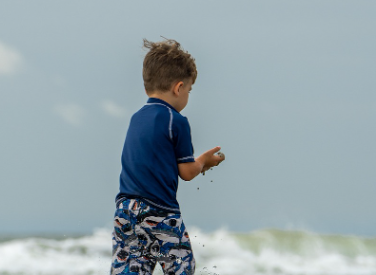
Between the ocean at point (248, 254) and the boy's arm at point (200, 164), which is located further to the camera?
the ocean at point (248, 254)

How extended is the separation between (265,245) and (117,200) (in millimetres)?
4722

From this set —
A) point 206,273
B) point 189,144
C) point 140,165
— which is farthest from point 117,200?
point 206,273

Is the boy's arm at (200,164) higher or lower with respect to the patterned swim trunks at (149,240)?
higher

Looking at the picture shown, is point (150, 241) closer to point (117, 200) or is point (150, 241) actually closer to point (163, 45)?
point (117, 200)

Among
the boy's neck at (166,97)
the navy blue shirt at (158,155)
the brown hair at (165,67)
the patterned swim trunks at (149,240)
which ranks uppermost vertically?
the brown hair at (165,67)

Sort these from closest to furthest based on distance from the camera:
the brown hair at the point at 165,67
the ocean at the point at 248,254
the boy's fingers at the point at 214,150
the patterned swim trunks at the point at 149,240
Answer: the patterned swim trunks at the point at 149,240 < the brown hair at the point at 165,67 < the boy's fingers at the point at 214,150 < the ocean at the point at 248,254

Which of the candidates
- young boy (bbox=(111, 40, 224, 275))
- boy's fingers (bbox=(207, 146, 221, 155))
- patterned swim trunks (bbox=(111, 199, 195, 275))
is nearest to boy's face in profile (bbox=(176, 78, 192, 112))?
young boy (bbox=(111, 40, 224, 275))

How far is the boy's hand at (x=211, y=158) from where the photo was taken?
12.0 ft

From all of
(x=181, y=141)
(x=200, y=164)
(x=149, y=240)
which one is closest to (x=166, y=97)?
(x=181, y=141)

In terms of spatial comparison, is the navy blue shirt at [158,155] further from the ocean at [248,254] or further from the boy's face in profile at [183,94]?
the ocean at [248,254]

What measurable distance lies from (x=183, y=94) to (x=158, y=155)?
421mm

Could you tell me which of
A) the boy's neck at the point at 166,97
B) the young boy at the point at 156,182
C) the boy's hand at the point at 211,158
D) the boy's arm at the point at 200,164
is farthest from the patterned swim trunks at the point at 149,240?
the boy's neck at the point at 166,97

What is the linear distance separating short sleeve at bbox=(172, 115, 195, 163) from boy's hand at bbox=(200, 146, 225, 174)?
6.8 inches

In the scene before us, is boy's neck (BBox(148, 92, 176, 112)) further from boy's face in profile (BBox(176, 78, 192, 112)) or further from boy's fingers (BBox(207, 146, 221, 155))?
boy's fingers (BBox(207, 146, 221, 155))
